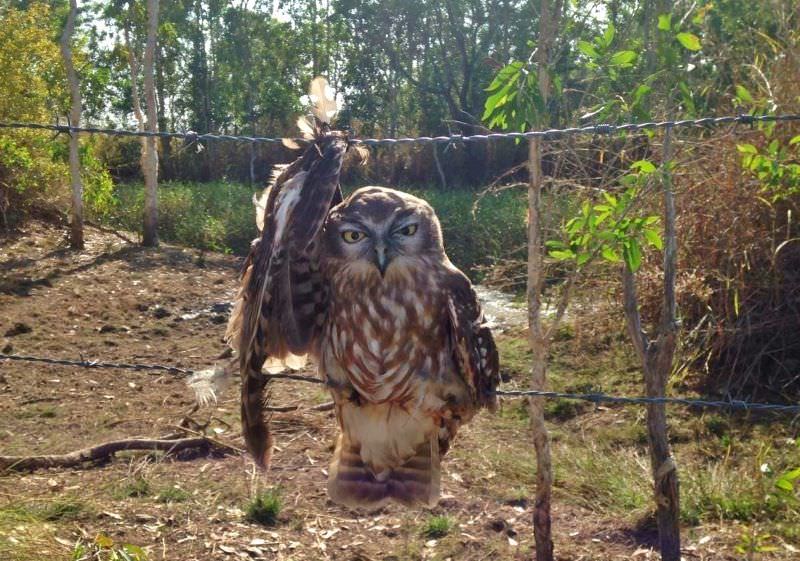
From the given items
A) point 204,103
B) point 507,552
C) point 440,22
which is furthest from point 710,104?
point 204,103

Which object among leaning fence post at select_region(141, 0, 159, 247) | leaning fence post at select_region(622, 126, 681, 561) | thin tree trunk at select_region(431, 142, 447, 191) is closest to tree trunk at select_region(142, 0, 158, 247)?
leaning fence post at select_region(141, 0, 159, 247)

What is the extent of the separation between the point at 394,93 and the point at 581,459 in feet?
56.7

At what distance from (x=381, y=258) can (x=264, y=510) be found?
258cm

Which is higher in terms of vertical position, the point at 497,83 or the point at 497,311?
the point at 497,83

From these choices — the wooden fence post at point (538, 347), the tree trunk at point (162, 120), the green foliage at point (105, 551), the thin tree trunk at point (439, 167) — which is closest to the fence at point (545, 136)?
the wooden fence post at point (538, 347)

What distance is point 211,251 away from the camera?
47.4 ft

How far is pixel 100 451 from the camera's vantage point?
221 inches

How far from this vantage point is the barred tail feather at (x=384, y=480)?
3.06 m

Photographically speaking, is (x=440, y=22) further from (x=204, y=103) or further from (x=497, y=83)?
(x=497, y=83)

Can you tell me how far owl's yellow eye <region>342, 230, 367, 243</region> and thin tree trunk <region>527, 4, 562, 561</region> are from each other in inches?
41.6

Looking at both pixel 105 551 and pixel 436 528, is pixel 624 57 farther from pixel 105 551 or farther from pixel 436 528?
pixel 105 551

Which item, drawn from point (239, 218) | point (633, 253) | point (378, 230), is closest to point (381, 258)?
point (378, 230)

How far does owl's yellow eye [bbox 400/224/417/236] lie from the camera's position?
2.88m

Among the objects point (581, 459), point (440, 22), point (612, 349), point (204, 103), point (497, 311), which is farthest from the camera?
point (204, 103)
